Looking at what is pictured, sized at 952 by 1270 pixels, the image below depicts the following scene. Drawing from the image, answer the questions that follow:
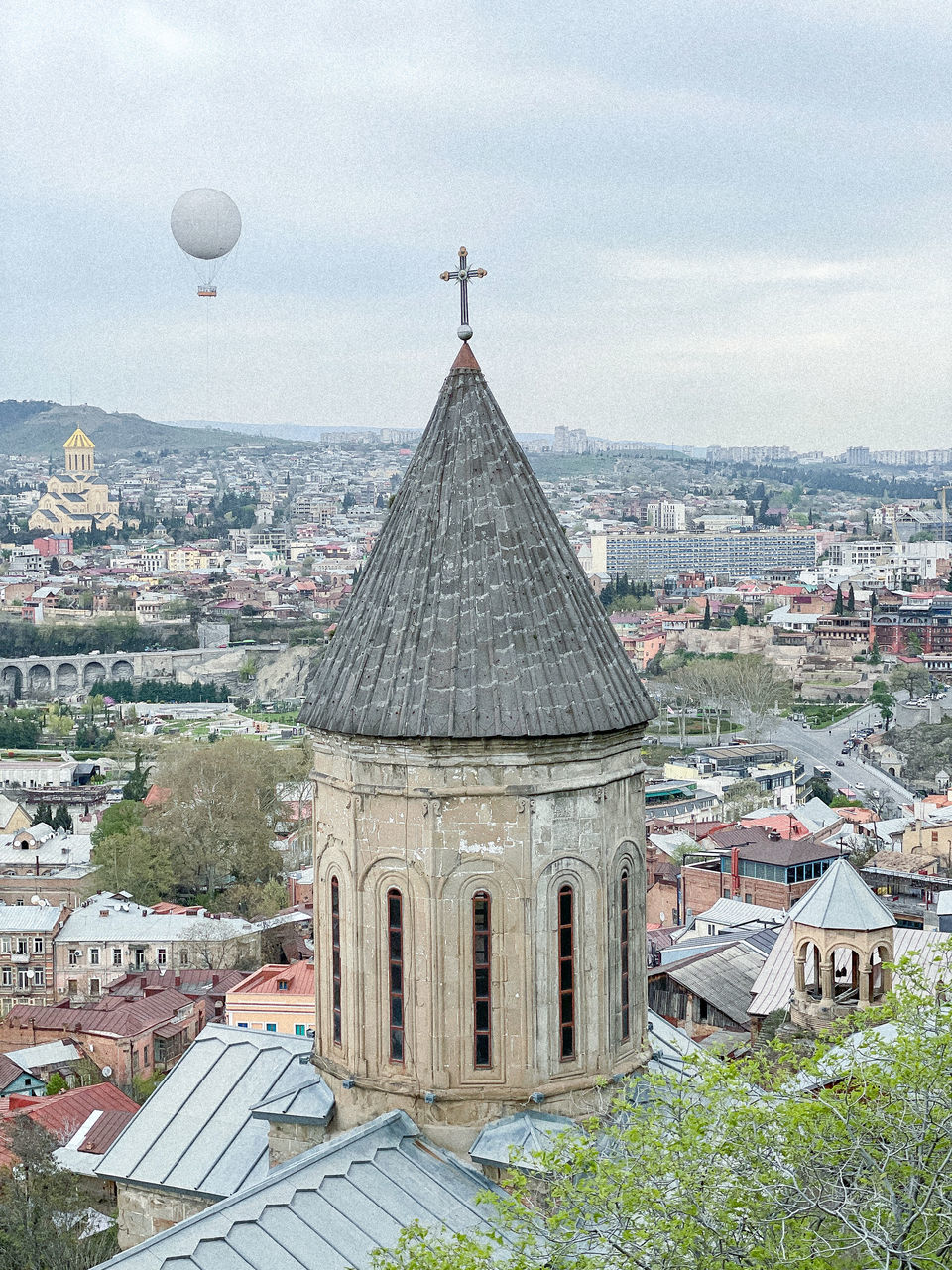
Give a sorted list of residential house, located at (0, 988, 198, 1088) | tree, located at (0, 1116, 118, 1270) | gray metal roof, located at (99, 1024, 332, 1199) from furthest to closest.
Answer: residential house, located at (0, 988, 198, 1088)
tree, located at (0, 1116, 118, 1270)
gray metal roof, located at (99, 1024, 332, 1199)

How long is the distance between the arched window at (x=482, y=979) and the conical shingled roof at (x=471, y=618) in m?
0.97

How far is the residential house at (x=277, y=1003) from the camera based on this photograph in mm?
23984

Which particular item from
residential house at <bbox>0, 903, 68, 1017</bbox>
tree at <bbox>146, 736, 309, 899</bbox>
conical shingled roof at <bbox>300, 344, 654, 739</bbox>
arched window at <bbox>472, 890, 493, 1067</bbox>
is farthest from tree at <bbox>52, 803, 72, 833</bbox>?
arched window at <bbox>472, 890, 493, 1067</bbox>

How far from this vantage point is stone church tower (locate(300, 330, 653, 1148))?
8.50 metres

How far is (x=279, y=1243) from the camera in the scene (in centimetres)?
734

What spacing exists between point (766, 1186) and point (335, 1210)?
227 centimetres

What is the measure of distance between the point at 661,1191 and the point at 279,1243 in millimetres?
1951

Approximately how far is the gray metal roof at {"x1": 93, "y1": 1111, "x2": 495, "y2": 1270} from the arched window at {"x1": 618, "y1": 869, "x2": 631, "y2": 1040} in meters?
1.27

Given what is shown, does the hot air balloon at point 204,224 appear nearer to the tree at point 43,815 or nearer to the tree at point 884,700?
the tree at point 43,815

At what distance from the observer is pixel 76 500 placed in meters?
169

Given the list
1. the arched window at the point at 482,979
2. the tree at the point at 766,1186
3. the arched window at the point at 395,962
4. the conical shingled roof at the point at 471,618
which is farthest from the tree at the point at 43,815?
the tree at the point at 766,1186

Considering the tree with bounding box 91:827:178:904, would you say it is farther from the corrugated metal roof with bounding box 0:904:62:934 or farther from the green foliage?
the green foliage

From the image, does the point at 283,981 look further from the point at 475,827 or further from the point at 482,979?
the point at 475,827

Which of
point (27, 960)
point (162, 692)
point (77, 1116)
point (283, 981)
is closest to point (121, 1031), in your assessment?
point (283, 981)
